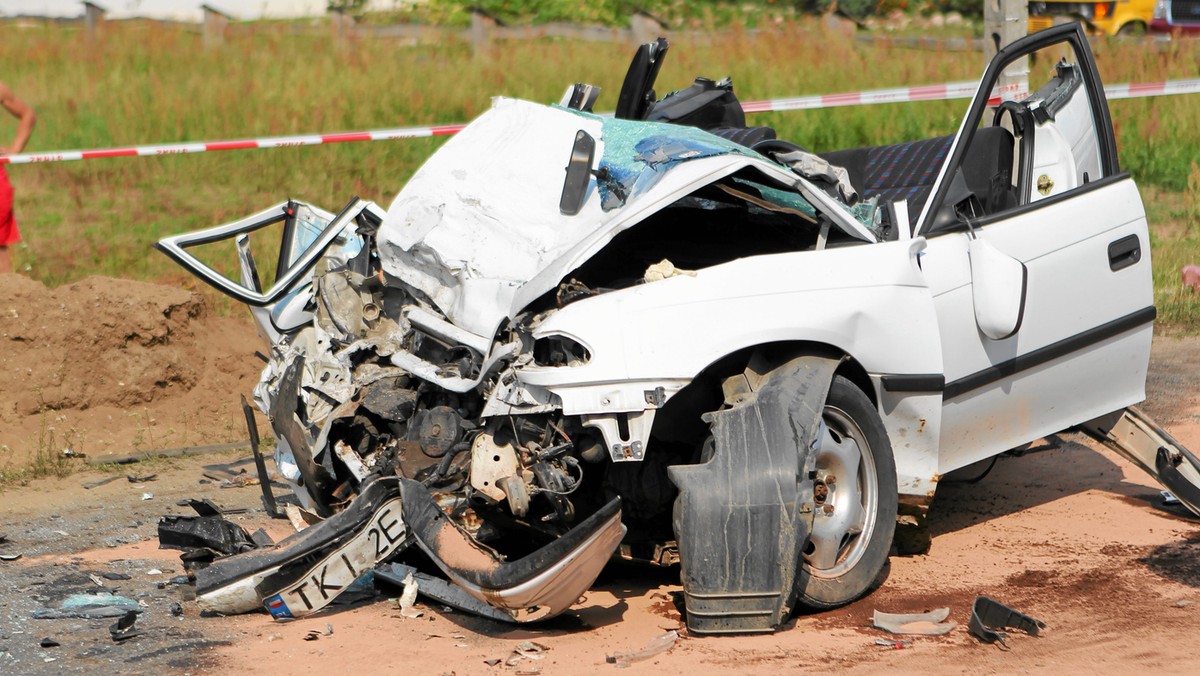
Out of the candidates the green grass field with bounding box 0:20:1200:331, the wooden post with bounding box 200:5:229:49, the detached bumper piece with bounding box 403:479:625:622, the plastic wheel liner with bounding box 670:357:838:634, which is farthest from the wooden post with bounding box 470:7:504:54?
the plastic wheel liner with bounding box 670:357:838:634

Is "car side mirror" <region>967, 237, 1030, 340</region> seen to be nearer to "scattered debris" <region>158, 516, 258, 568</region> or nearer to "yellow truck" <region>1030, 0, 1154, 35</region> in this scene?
"scattered debris" <region>158, 516, 258, 568</region>

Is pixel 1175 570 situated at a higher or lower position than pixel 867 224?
lower

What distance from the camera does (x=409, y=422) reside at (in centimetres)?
512

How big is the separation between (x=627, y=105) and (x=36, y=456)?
3.78 m

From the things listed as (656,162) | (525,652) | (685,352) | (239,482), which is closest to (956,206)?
(656,162)

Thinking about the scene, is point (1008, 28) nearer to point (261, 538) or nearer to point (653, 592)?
point (653, 592)

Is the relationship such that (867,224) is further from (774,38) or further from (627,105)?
(774,38)

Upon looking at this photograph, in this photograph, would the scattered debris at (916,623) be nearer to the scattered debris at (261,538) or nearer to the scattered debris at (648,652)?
the scattered debris at (648,652)

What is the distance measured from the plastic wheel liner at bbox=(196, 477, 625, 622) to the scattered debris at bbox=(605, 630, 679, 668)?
24 centimetres

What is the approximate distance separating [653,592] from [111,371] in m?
A: 4.73

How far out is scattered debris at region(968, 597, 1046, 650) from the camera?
177 inches

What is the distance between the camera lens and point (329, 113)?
14.7 meters

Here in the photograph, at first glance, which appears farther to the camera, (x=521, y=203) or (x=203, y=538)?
(x=203, y=538)

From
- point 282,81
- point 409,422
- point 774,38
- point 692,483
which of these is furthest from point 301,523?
point 774,38
